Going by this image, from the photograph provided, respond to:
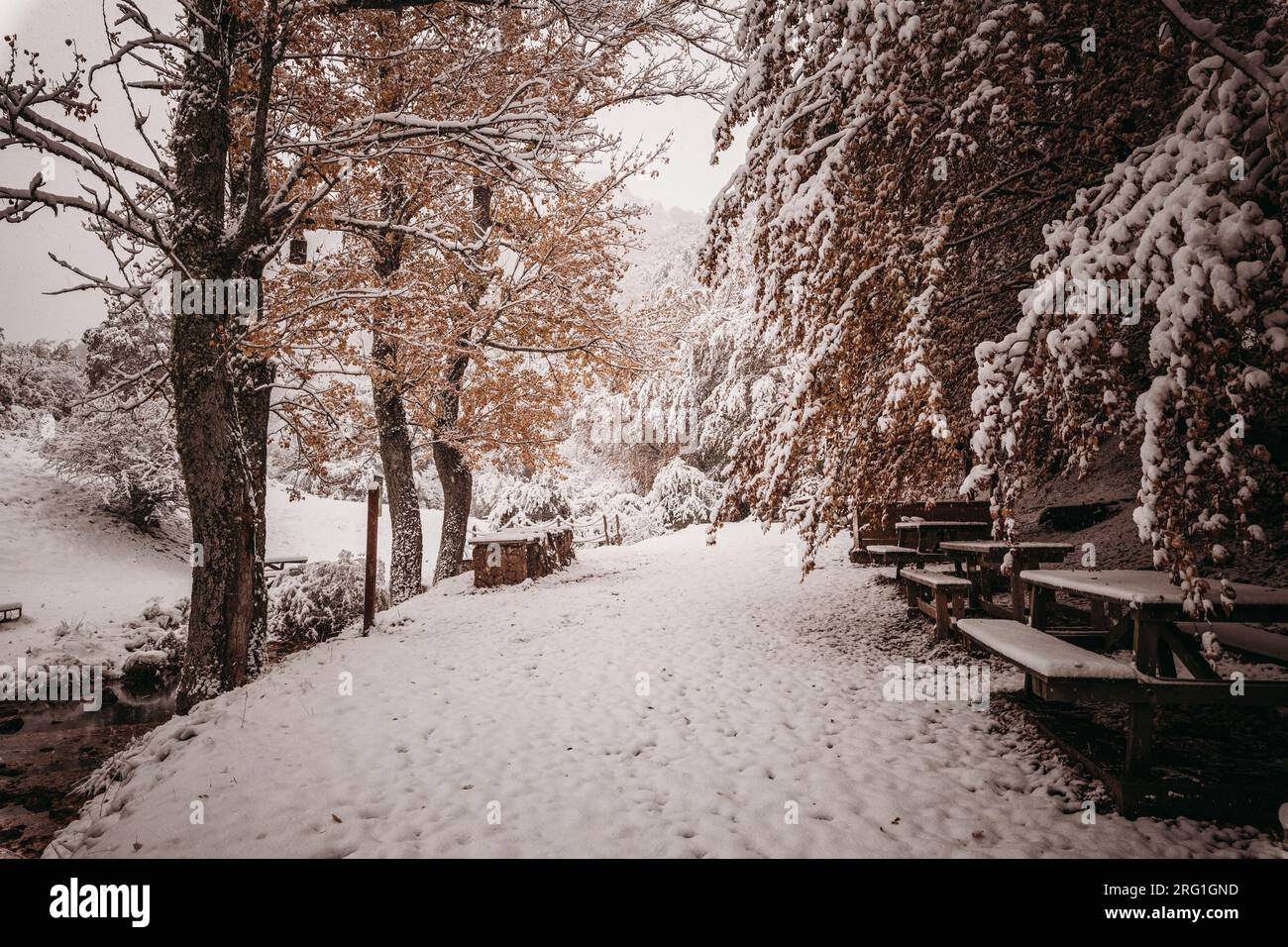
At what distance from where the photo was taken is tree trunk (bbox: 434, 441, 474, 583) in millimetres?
11297

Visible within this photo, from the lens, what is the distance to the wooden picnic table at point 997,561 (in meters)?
5.27

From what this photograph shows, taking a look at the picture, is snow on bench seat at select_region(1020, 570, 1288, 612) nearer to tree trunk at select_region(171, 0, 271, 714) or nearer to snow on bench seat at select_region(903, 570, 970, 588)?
snow on bench seat at select_region(903, 570, 970, 588)

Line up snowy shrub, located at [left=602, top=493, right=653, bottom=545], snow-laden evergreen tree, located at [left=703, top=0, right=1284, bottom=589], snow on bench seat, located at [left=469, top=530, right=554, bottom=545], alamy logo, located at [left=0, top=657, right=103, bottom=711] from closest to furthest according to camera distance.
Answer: snow-laden evergreen tree, located at [left=703, top=0, right=1284, bottom=589] → alamy logo, located at [left=0, top=657, right=103, bottom=711] → snow on bench seat, located at [left=469, top=530, right=554, bottom=545] → snowy shrub, located at [left=602, top=493, right=653, bottom=545]

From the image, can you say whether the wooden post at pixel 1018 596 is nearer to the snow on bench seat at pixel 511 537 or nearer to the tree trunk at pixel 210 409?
the tree trunk at pixel 210 409

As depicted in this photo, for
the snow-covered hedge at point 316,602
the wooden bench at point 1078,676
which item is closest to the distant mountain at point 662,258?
the snow-covered hedge at point 316,602

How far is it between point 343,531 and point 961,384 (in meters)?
23.3

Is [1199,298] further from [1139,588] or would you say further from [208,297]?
[208,297]

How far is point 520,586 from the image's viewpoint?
1041 cm

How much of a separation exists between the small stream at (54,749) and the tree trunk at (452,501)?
4.62m

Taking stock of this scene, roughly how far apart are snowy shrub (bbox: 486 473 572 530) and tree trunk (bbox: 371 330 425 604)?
29.7ft

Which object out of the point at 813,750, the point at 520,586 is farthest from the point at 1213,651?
the point at 520,586

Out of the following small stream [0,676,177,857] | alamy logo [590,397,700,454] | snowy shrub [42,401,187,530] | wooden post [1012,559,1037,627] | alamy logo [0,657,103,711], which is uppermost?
alamy logo [590,397,700,454]

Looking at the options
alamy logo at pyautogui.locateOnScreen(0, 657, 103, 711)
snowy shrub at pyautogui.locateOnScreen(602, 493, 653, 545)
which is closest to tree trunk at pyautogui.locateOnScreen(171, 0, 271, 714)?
alamy logo at pyautogui.locateOnScreen(0, 657, 103, 711)

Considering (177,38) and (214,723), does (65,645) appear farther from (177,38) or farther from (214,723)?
(177,38)
